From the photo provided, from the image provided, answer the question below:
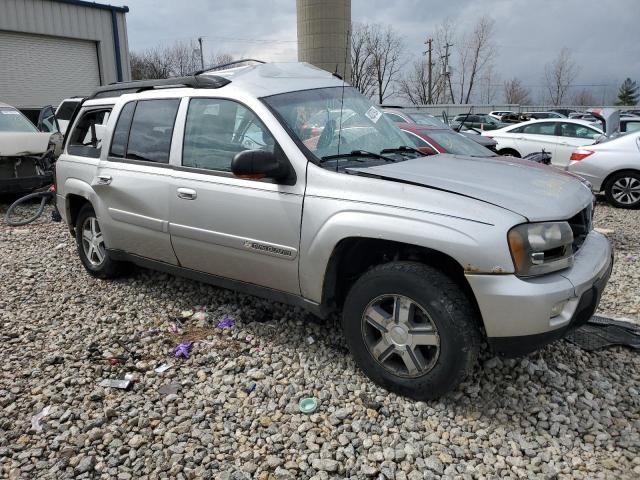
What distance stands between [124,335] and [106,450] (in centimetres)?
137

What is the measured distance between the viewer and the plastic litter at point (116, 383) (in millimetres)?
3301

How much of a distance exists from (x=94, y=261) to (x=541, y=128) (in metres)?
10.5

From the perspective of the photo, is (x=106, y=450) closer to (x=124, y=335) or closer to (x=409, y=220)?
(x=124, y=335)

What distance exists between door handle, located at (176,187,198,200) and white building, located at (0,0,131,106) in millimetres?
18451

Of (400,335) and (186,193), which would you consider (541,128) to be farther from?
(400,335)

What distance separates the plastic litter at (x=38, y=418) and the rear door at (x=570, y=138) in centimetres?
1094

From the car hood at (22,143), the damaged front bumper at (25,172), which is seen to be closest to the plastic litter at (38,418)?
the damaged front bumper at (25,172)

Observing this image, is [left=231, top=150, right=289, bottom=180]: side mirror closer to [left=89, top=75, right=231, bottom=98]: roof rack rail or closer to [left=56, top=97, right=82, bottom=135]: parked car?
[left=89, top=75, right=231, bottom=98]: roof rack rail

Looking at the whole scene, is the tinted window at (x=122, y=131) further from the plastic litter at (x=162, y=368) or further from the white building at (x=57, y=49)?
the white building at (x=57, y=49)

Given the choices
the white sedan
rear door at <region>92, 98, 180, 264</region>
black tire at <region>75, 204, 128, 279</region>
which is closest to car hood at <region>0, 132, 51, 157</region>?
black tire at <region>75, 204, 128, 279</region>

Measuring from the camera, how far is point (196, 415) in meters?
3.00

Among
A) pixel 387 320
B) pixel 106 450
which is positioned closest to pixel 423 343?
pixel 387 320

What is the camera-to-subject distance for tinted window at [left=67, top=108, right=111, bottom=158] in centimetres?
490

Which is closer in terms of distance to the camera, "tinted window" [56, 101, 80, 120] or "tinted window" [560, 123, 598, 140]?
"tinted window" [56, 101, 80, 120]
